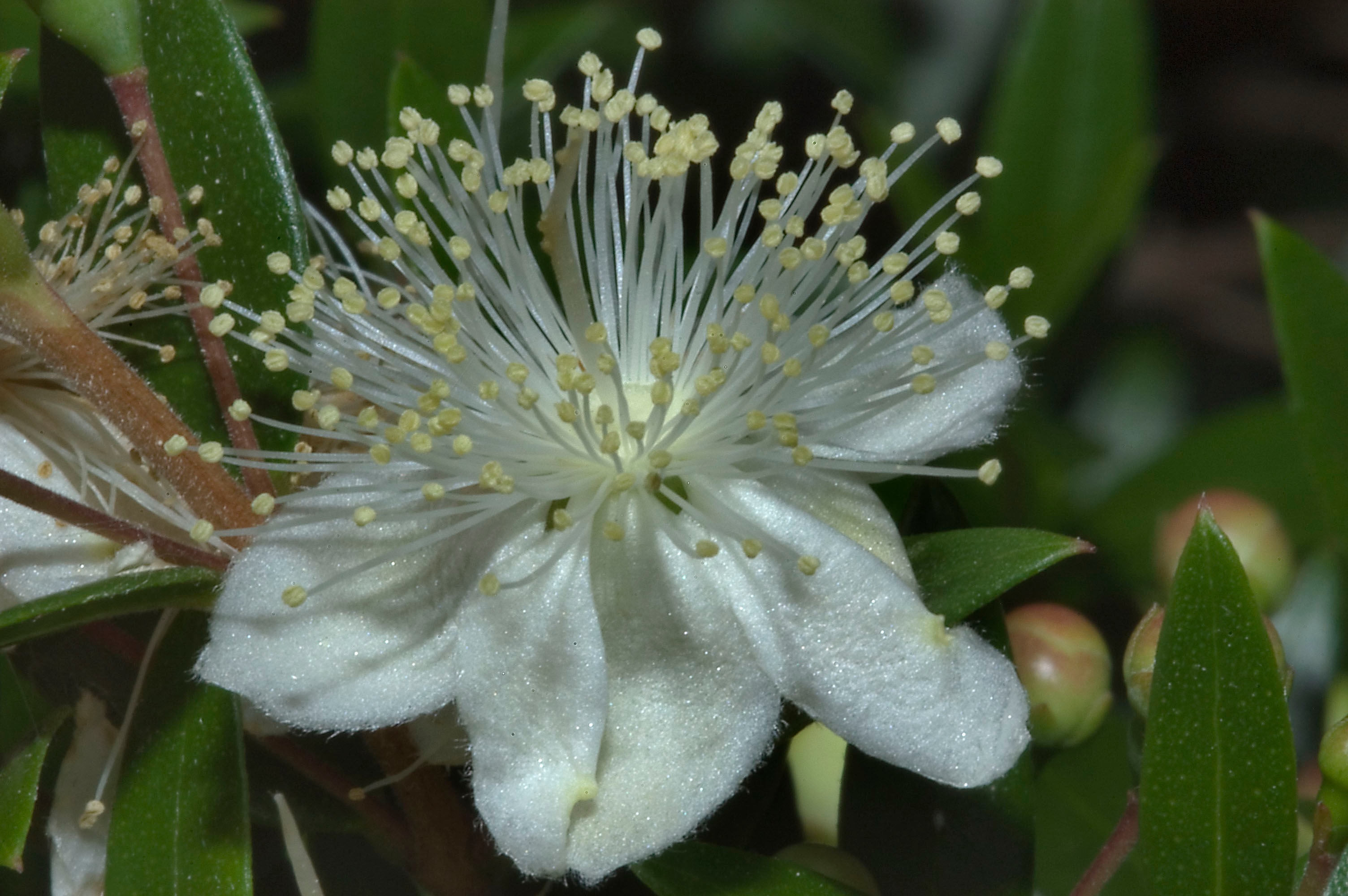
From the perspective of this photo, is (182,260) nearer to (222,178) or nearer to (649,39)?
(222,178)

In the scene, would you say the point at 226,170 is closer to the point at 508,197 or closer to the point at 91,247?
the point at 91,247

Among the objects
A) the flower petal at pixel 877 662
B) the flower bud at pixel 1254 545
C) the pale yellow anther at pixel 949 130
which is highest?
the pale yellow anther at pixel 949 130

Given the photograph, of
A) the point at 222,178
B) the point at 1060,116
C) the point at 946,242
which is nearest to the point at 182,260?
the point at 222,178

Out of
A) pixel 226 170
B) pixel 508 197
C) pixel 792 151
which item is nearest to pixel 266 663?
pixel 508 197

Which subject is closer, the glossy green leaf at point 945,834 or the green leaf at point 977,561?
the green leaf at point 977,561

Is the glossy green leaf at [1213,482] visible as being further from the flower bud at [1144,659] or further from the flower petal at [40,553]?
the flower petal at [40,553]

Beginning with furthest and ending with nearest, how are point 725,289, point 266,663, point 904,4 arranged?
point 904,4, point 725,289, point 266,663

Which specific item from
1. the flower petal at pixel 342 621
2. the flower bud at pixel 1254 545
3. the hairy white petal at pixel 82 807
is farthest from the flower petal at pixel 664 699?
the flower bud at pixel 1254 545
